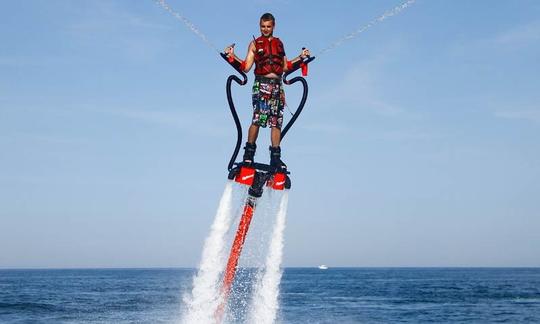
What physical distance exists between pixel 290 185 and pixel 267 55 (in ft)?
7.78

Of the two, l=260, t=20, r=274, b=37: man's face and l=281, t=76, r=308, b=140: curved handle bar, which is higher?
l=260, t=20, r=274, b=37: man's face

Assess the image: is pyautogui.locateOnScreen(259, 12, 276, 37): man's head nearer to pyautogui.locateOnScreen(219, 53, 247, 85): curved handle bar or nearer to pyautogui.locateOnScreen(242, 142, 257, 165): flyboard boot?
pyautogui.locateOnScreen(219, 53, 247, 85): curved handle bar

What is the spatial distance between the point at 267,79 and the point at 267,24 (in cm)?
92

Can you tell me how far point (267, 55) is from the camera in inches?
449

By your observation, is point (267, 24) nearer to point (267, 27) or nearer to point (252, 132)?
point (267, 27)

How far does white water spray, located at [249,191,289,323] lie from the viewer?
545 inches

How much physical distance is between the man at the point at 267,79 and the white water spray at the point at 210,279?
5.63 ft

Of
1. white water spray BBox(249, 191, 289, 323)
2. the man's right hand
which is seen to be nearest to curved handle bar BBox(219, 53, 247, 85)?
the man's right hand

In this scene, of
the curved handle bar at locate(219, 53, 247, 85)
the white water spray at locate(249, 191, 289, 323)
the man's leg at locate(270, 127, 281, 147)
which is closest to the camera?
the curved handle bar at locate(219, 53, 247, 85)

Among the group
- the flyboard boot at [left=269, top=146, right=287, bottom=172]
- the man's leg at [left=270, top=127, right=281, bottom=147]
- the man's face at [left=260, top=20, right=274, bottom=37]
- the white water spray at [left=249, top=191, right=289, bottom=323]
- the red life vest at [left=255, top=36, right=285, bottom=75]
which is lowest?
Result: the white water spray at [left=249, top=191, right=289, bottom=323]

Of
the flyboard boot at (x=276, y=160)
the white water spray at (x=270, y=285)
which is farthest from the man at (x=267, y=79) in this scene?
the white water spray at (x=270, y=285)

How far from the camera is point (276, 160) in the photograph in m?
11.9

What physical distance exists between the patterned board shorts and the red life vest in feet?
0.62

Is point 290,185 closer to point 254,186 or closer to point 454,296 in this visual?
point 254,186
